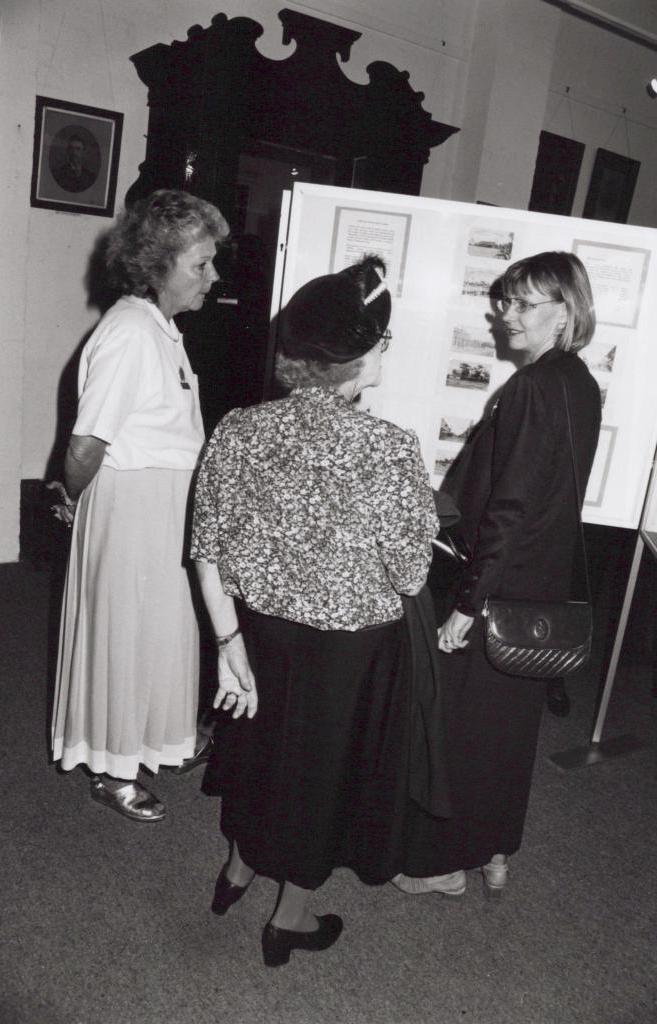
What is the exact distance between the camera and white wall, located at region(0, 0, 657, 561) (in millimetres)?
3418

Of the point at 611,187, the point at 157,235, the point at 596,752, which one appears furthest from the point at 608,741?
the point at 611,187

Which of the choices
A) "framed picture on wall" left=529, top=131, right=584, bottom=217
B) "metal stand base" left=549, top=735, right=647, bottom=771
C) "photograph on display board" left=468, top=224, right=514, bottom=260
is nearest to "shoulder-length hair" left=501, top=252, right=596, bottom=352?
"photograph on display board" left=468, top=224, right=514, bottom=260

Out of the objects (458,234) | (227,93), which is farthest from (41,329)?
(458,234)

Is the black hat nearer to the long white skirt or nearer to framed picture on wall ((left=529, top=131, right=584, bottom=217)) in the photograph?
the long white skirt

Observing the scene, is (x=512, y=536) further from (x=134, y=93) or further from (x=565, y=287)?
(x=134, y=93)

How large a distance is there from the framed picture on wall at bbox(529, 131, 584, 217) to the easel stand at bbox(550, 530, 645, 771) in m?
3.19

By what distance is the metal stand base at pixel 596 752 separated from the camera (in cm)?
275

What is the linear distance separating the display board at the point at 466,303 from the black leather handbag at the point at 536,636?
0.69 metres

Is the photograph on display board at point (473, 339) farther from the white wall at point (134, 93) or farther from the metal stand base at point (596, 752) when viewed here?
the white wall at point (134, 93)

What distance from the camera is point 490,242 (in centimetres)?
232

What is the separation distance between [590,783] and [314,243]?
1.95 metres

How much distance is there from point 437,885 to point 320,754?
70 centimetres

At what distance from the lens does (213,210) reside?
2049 millimetres

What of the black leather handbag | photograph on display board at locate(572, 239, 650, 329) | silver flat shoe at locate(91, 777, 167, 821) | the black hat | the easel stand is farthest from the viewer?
the easel stand
